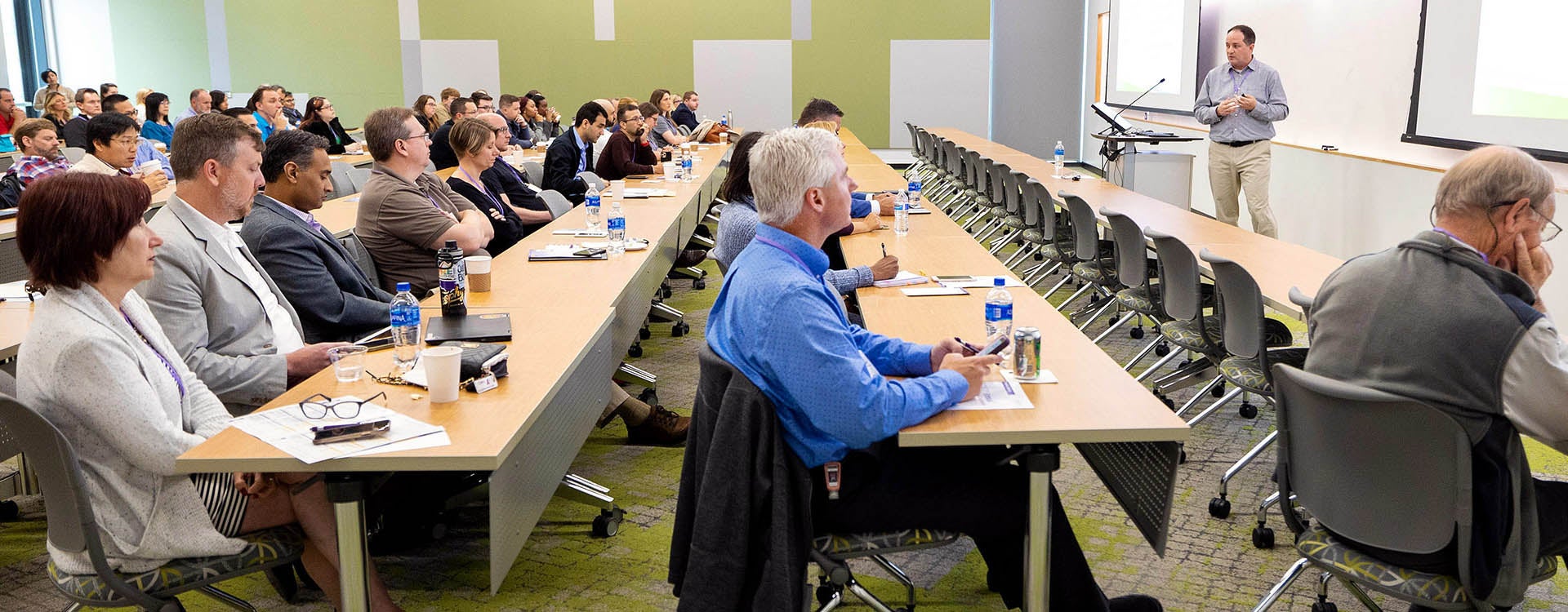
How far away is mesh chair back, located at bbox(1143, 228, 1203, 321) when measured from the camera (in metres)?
4.07

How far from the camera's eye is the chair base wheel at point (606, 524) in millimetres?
3469

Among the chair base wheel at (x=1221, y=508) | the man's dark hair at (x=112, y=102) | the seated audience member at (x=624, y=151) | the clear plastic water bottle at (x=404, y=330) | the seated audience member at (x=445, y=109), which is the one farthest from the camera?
the seated audience member at (x=445, y=109)

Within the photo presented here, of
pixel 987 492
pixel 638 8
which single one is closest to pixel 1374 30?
pixel 987 492

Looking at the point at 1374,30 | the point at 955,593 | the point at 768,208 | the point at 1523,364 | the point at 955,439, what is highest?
the point at 1374,30

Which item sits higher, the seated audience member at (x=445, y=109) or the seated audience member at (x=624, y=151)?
the seated audience member at (x=445, y=109)

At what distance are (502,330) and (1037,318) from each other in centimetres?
148

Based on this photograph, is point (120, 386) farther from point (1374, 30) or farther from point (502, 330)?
point (1374, 30)

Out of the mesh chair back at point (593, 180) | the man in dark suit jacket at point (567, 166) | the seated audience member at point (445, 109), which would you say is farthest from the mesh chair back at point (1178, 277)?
the seated audience member at point (445, 109)

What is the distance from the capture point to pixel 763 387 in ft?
7.23

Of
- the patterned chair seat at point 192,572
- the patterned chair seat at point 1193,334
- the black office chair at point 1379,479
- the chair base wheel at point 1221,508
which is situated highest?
the black office chair at point 1379,479

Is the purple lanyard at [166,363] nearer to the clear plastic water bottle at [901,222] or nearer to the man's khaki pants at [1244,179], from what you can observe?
the clear plastic water bottle at [901,222]

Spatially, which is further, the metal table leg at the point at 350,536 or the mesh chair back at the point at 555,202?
the mesh chair back at the point at 555,202

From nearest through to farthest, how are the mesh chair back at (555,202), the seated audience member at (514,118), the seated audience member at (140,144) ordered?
1. the mesh chair back at (555,202)
2. the seated audience member at (140,144)
3. the seated audience member at (514,118)

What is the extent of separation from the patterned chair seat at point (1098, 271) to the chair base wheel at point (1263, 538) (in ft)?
7.43
